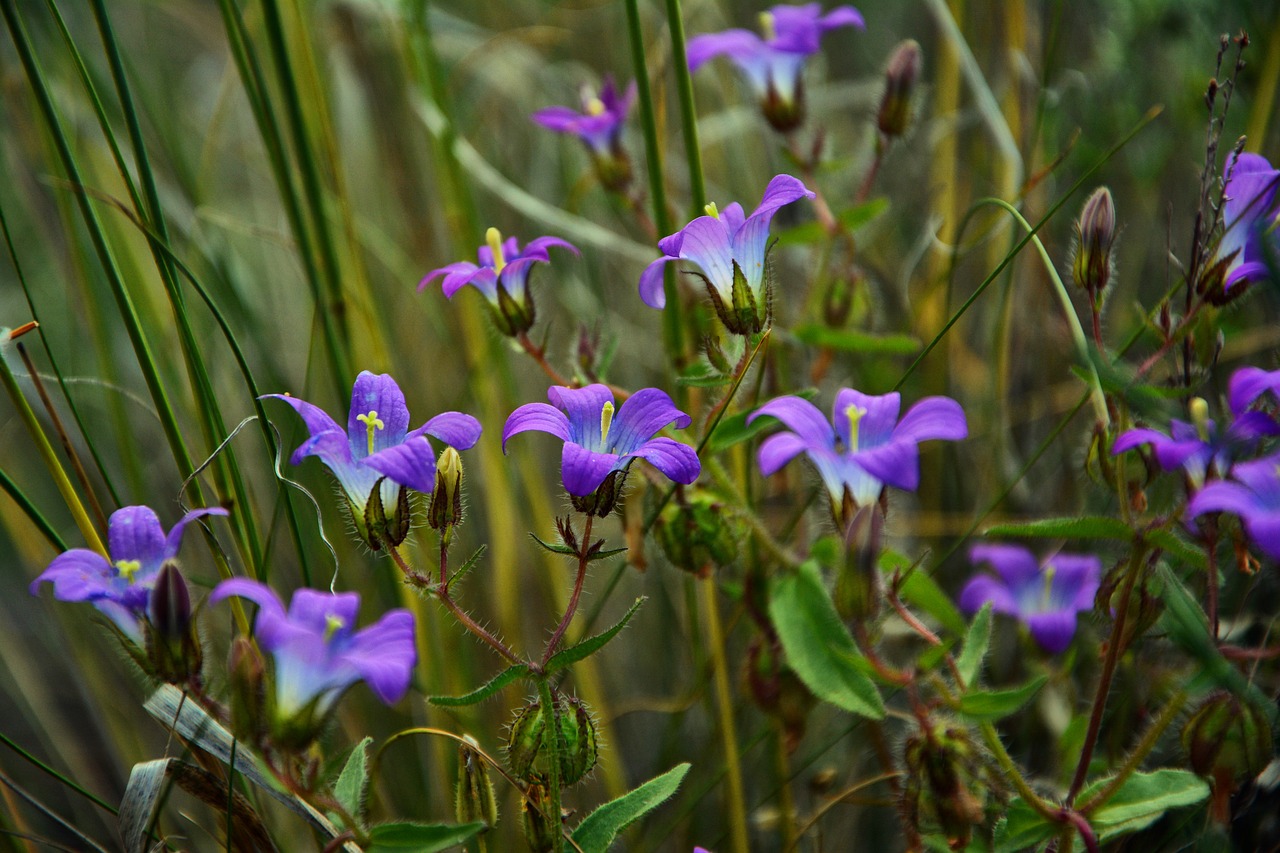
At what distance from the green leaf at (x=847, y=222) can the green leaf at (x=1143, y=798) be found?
3.46 ft

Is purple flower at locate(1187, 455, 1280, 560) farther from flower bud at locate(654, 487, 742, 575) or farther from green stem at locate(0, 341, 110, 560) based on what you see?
green stem at locate(0, 341, 110, 560)

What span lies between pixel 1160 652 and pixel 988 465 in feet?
1.95

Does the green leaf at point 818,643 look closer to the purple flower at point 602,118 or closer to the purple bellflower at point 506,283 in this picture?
the purple bellflower at point 506,283

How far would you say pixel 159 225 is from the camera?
56.1 inches

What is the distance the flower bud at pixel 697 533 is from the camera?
4.92 feet

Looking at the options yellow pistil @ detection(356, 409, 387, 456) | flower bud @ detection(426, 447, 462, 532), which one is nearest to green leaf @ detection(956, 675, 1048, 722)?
flower bud @ detection(426, 447, 462, 532)

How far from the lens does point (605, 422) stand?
1321 millimetres

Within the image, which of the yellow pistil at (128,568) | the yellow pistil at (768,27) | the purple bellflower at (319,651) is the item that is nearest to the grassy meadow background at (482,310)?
the yellow pistil at (768,27)

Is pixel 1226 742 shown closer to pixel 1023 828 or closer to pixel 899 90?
pixel 1023 828

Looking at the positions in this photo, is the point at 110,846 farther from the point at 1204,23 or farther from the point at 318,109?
the point at 1204,23

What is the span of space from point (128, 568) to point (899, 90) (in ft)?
5.11

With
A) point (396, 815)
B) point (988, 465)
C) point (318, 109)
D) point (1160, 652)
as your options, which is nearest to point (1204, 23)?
point (988, 465)

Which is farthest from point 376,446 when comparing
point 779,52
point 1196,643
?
point 779,52

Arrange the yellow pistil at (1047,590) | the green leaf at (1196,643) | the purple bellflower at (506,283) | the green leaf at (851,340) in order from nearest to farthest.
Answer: the green leaf at (1196,643)
the purple bellflower at (506,283)
the green leaf at (851,340)
the yellow pistil at (1047,590)
